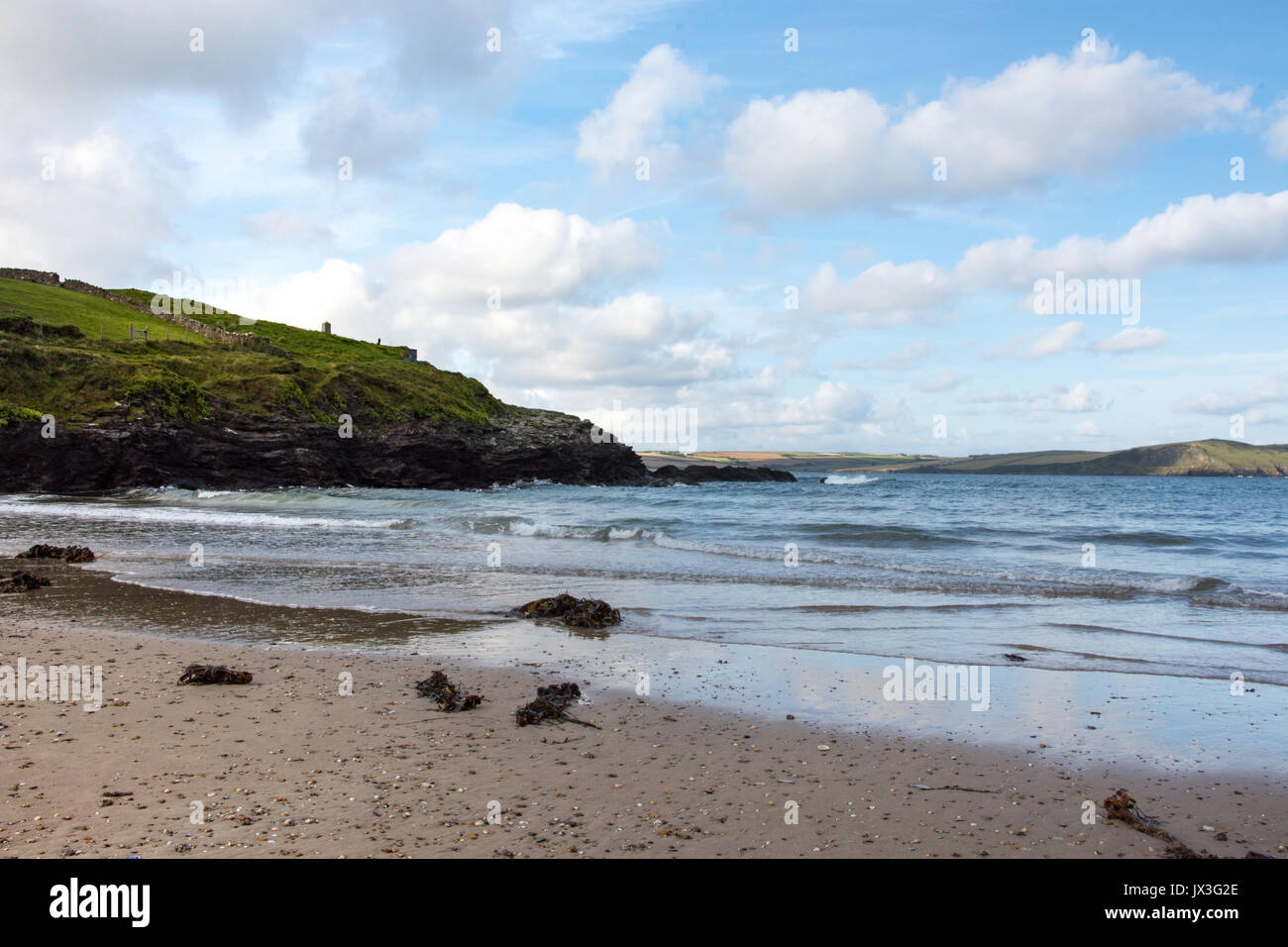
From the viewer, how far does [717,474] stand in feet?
297

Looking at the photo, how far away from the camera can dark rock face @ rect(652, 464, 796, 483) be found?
272ft

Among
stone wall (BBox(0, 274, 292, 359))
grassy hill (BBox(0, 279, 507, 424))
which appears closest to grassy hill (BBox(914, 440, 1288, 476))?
grassy hill (BBox(0, 279, 507, 424))

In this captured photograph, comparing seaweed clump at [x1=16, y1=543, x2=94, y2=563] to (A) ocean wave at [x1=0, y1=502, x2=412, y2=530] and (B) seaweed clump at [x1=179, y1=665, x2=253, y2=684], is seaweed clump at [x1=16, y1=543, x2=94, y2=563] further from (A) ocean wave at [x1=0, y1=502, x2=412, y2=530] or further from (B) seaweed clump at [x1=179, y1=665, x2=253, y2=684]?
(B) seaweed clump at [x1=179, y1=665, x2=253, y2=684]

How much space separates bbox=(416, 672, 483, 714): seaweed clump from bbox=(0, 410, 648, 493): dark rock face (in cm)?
4124

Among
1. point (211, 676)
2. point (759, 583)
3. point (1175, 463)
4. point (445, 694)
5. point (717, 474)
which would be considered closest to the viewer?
point (445, 694)

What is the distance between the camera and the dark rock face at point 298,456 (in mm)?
39625

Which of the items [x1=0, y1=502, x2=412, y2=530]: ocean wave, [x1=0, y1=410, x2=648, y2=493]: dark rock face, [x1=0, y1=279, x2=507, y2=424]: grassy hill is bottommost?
[x1=0, y1=502, x2=412, y2=530]: ocean wave

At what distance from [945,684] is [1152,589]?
10695 mm

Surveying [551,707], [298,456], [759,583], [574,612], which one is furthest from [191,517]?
[551,707]

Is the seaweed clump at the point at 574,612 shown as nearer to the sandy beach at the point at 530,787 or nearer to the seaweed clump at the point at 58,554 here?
the sandy beach at the point at 530,787

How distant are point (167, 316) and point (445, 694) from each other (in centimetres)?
7709

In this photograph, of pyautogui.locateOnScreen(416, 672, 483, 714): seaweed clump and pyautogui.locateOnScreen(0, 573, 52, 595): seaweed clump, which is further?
pyautogui.locateOnScreen(0, 573, 52, 595): seaweed clump

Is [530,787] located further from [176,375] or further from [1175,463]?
[1175,463]

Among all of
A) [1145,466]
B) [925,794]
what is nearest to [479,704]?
[925,794]
